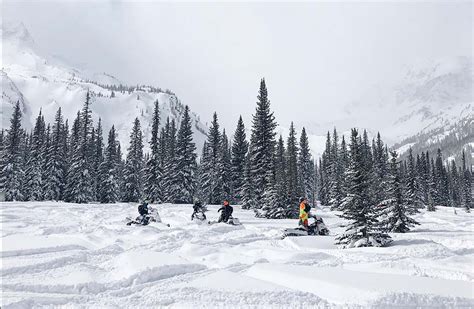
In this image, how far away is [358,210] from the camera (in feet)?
43.7

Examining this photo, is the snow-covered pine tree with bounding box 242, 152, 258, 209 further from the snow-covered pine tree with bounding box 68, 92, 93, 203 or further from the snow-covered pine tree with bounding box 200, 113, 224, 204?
the snow-covered pine tree with bounding box 68, 92, 93, 203

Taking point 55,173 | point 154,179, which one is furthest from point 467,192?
point 55,173

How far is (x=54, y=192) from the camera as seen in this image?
172 feet

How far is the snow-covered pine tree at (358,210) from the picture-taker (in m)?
12.9

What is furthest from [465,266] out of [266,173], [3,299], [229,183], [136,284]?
[229,183]

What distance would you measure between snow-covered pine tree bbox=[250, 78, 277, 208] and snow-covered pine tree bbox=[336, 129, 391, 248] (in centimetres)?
2148

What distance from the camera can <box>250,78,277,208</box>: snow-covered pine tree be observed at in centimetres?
3875

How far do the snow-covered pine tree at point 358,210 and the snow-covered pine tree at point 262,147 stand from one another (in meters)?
21.5

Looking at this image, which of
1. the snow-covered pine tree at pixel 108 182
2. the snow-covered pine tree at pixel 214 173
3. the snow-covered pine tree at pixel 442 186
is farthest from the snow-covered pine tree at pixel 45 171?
the snow-covered pine tree at pixel 442 186

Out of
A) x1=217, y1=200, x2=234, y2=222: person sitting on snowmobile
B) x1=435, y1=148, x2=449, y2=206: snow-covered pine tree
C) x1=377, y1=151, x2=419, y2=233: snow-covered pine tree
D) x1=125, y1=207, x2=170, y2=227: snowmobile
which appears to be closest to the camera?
x1=125, y1=207, x2=170, y2=227: snowmobile

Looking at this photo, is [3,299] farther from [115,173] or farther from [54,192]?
[115,173]

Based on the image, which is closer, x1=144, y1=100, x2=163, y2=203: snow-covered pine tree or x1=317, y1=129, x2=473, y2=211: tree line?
x1=144, y1=100, x2=163, y2=203: snow-covered pine tree

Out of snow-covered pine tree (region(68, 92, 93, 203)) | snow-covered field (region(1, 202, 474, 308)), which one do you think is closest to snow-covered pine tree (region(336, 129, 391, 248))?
snow-covered field (region(1, 202, 474, 308))

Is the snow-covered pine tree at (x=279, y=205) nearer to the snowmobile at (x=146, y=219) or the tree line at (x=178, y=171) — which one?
the tree line at (x=178, y=171)
